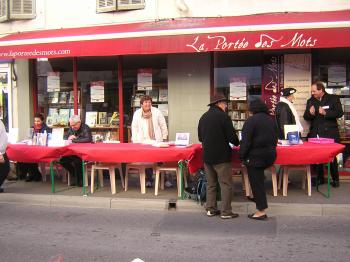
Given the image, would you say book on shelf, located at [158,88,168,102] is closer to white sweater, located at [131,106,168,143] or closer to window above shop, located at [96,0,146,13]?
white sweater, located at [131,106,168,143]

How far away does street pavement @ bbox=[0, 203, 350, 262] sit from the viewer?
544cm

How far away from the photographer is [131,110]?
10781 millimetres

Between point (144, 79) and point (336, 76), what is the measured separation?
3.95 meters

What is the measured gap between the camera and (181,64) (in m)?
10.2

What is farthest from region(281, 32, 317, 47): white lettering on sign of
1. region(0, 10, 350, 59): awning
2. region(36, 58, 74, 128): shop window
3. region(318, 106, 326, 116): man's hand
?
region(36, 58, 74, 128): shop window

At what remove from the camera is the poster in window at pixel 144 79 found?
10.6m

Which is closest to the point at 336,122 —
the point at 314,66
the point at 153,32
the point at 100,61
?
the point at 314,66

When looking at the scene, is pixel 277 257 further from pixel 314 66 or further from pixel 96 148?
pixel 314 66

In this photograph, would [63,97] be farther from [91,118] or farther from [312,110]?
[312,110]

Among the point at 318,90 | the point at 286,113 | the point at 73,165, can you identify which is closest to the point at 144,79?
the point at 73,165

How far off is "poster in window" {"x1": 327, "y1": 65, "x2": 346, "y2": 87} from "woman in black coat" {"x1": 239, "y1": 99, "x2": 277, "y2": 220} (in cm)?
349

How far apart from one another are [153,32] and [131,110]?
2.30 m

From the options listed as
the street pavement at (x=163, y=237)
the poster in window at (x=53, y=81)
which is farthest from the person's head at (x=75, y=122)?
the poster in window at (x=53, y=81)

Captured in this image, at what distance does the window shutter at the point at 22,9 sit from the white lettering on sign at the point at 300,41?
6026 mm
